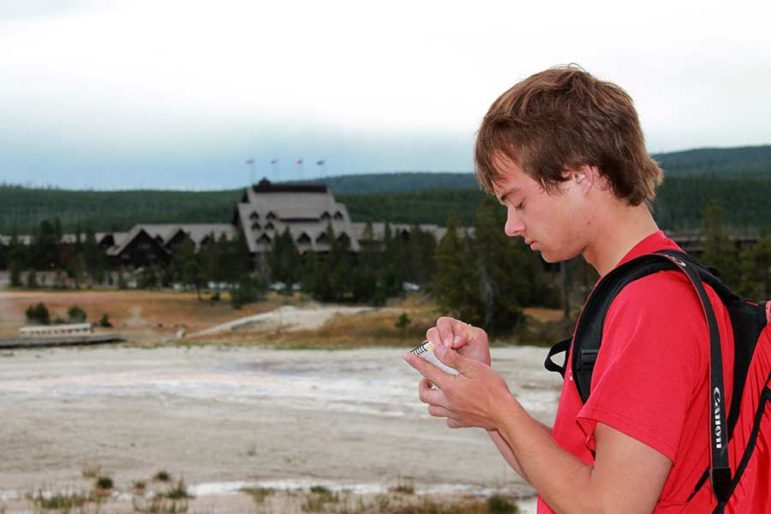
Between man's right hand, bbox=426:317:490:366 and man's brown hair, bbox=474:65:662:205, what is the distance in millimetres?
338

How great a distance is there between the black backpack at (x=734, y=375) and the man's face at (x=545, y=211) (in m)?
0.18

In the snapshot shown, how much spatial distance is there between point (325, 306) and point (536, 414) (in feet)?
131

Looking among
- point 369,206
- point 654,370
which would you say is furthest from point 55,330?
point 369,206

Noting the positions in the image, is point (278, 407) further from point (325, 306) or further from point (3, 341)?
point (325, 306)

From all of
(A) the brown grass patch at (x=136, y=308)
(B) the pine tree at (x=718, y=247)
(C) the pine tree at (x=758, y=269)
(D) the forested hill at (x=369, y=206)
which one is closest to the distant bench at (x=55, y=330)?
(A) the brown grass patch at (x=136, y=308)

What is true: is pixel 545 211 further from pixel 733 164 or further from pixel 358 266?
pixel 733 164

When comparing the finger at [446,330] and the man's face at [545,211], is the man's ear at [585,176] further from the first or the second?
the finger at [446,330]

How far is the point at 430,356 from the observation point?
7.09ft

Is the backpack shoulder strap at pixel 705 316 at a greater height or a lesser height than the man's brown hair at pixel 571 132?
lesser

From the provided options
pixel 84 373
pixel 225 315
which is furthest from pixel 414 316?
pixel 84 373

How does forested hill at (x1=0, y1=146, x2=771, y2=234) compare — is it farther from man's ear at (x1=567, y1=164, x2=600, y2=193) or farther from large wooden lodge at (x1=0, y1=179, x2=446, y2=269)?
man's ear at (x1=567, y1=164, x2=600, y2=193)

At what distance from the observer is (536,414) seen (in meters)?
22.5

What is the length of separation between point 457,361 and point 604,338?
0.30m

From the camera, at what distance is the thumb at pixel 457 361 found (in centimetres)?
205
